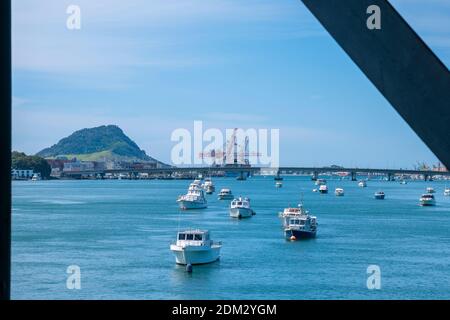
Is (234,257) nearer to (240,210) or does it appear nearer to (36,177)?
(240,210)

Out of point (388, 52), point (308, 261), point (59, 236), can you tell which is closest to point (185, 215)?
point (59, 236)

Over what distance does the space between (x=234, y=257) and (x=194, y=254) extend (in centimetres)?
156

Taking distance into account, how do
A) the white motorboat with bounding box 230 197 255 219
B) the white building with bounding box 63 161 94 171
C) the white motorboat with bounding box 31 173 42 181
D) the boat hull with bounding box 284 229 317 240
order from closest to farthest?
the boat hull with bounding box 284 229 317 240, the white motorboat with bounding box 230 197 255 219, the white building with bounding box 63 161 94 171, the white motorboat with bounding box 31 173 42 181

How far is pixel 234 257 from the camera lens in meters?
19.4

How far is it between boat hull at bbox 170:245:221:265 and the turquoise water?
0.20 meters

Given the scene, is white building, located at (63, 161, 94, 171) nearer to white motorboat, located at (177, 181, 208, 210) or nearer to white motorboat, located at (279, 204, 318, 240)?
white motorboat, located at (177, 181, 208, 210)

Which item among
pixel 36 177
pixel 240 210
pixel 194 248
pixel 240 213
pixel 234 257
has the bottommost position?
pixel 234 257

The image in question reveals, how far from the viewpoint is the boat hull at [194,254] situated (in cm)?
1795

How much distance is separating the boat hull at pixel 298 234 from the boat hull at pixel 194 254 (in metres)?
5.80

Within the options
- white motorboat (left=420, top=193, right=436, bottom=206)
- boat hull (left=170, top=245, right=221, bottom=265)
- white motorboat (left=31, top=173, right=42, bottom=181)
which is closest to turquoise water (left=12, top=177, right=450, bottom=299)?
boat hull (left=170, top=245, right=221, bottom=265)

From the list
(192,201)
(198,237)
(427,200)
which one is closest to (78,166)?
(192,201)

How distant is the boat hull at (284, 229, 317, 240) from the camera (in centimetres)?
2367
